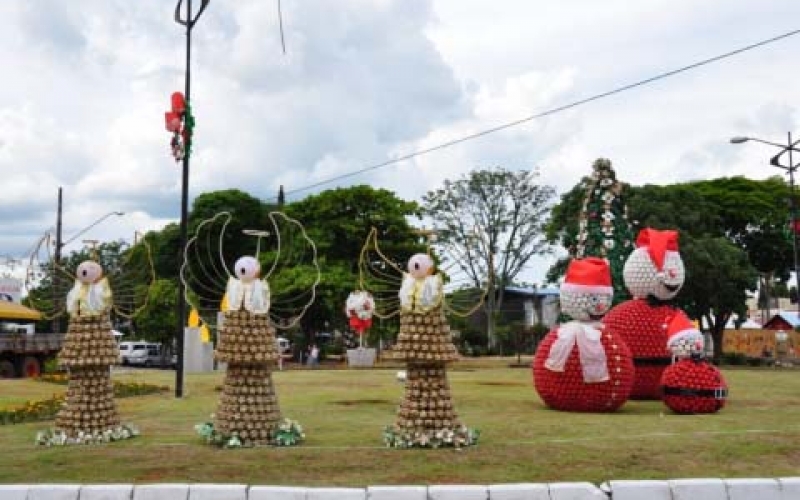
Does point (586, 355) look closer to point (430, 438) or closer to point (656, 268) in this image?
point (656, 268)

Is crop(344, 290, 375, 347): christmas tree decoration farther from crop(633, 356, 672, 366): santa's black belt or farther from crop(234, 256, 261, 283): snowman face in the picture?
crop(234, 256, 261, 283): snowman face

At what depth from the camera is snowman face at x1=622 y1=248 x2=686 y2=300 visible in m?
16.1

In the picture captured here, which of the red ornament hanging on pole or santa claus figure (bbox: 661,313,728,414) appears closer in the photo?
santa claus figure (bbox: 661,313,728,414)

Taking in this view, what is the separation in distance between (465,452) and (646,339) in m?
7.11

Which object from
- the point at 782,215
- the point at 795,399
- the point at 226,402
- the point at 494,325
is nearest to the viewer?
the point at 226,402

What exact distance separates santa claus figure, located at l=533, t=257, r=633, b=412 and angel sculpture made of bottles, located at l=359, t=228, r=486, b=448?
3438 mm

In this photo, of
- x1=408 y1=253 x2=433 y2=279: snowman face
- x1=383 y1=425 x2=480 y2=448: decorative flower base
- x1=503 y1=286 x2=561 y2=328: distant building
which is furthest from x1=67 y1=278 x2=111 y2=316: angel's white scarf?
x1=503 y1=286 x2=561 y2=328: distant building

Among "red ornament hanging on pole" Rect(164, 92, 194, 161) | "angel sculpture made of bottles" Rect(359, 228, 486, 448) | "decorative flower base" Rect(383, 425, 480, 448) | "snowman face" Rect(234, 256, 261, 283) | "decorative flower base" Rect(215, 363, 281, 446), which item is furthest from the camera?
"red ornament hanging on pole" Rect(164, 92, 194, 161)

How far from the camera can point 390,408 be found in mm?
15586

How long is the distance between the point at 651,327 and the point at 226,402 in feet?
28.4

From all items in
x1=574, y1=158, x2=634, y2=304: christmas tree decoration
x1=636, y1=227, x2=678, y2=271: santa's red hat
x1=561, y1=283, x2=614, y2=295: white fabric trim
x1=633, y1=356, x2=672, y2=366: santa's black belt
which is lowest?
x1=633, y1=356, x2=672, y2=366: santa's black belt

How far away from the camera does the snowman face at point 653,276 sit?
1611 cm

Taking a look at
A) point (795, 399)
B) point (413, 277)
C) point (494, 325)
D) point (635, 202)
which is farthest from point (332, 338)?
point (413, 277)

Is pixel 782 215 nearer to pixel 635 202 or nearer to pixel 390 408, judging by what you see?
pixel 635 202
